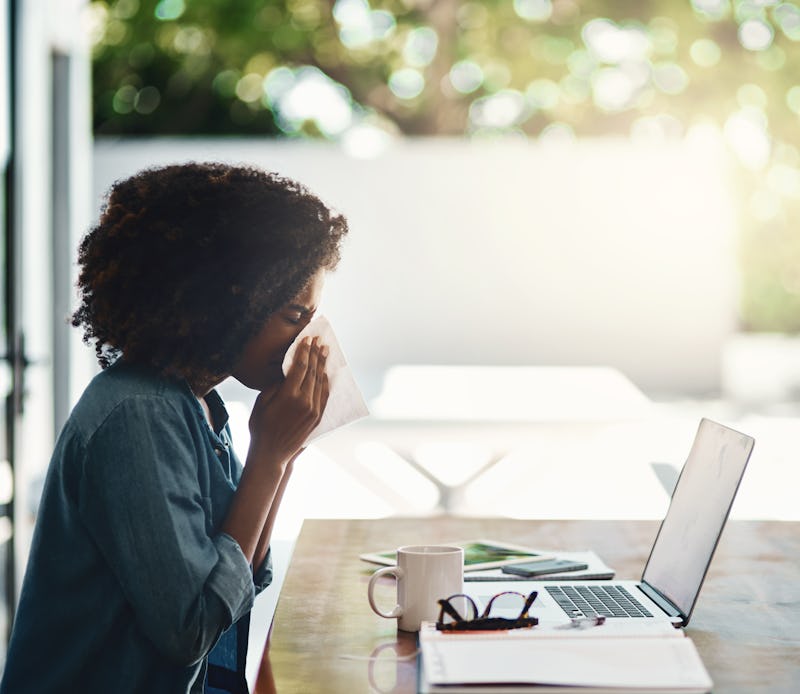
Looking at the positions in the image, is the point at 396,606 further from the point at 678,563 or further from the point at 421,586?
the point at 678,563

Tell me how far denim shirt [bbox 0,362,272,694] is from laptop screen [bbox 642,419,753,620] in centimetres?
49

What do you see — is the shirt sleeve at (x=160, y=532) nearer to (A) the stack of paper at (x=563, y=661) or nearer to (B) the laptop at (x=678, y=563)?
(A) the stack of paper at (x=563, y=661)

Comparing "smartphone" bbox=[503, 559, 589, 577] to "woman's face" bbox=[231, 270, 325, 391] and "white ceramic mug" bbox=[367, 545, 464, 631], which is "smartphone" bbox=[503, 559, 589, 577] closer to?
"white ceramic mug" bbox=[367, 545, 464, 631]

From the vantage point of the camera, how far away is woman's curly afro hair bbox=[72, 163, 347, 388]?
1.23 metres

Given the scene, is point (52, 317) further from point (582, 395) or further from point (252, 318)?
point (252, 318)

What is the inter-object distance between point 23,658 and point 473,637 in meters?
0.49

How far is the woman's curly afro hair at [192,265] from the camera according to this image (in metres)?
1.23

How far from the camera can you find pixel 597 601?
136 cm

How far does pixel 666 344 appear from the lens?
6582mm

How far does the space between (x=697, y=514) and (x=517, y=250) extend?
17.2 feet

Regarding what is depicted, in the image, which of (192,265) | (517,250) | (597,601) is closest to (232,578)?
(192,265)

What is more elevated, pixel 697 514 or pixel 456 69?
pixel 456 69

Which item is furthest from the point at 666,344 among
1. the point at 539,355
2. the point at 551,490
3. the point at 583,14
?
the point at 583,14

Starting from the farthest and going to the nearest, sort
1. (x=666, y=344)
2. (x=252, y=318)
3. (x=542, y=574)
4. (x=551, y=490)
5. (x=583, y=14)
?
1. (x=583, y=14)
2. (x=666, y=344)
3. (x=551, y=490)
4. (x=542, y=574)
5. (x=252, y=318)
